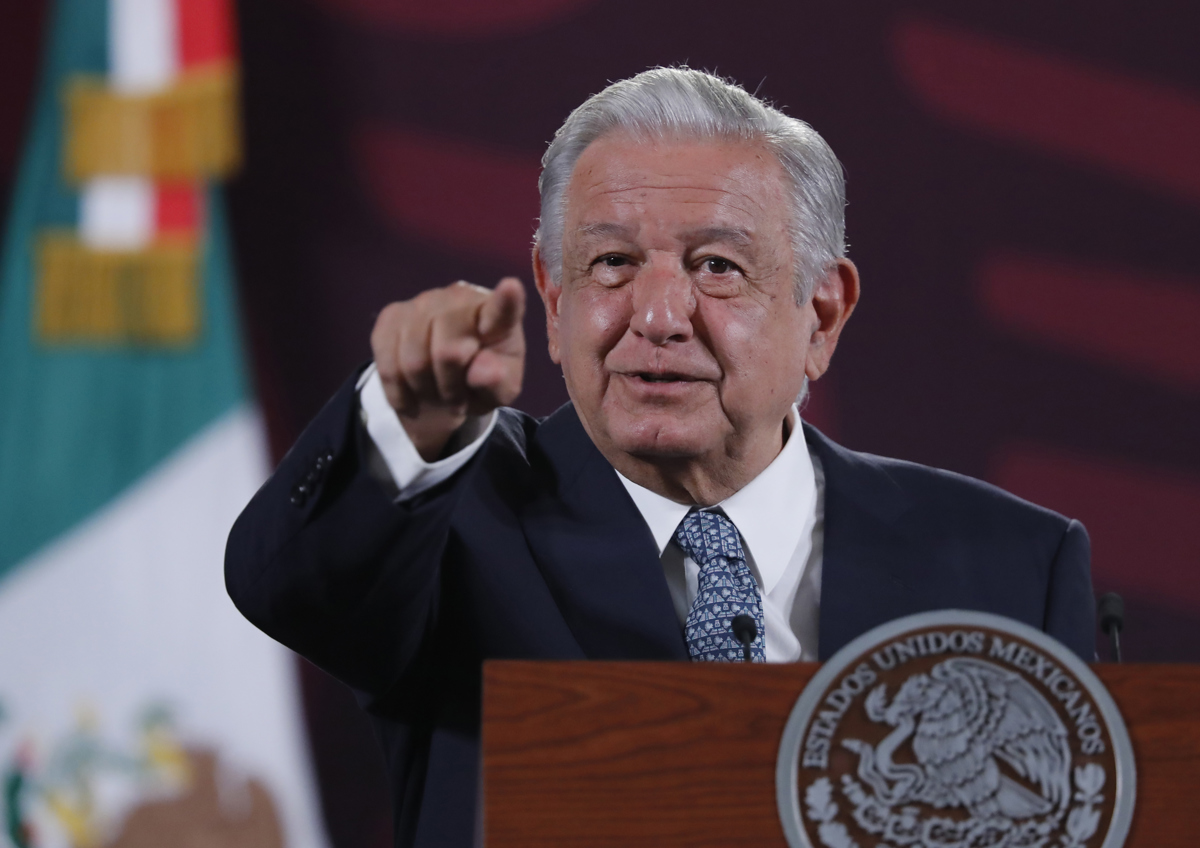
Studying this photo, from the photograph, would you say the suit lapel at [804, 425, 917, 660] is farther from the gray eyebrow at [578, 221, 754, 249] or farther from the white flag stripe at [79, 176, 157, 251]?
the white flag stripe at [79, 176, 157, 251]

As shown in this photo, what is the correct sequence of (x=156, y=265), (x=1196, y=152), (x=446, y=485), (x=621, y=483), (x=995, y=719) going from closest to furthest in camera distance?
(x=995, y=719), (x=446, y=485), (x=621, y=483), (x=156, y=265), (x=1196, y=152)

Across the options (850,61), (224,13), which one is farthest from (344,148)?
(850,61)

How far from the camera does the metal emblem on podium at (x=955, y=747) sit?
2.91ft

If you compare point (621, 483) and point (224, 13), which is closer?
point (621, 483)

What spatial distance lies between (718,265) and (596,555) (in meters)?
0.36

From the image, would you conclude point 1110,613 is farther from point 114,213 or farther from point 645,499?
point 114,213

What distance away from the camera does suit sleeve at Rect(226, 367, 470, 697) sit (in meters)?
1.12

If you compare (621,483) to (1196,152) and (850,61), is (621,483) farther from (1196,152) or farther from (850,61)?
(1196,152)

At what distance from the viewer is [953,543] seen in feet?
5.08

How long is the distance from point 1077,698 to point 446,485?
20.9 inches

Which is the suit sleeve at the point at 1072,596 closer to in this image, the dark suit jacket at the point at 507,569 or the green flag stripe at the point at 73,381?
the dark suit jacket at the point at 507,569

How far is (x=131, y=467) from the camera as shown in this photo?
9.07 ft

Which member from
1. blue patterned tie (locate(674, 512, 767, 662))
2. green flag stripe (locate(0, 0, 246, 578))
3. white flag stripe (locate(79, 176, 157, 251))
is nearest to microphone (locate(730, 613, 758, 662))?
blue patterned tie (locate(674, 512, 767, 662))

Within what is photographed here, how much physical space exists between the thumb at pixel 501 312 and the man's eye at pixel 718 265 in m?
0.51
